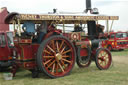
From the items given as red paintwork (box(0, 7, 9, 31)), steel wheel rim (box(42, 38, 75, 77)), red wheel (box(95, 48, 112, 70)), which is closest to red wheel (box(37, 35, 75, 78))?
steel wheel rim (box(42, 38, 75, 77))

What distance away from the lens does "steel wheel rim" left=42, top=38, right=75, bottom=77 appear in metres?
5.77

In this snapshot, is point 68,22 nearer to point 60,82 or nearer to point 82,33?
point 82,33

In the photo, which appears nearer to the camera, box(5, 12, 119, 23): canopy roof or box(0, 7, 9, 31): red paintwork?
box(5, 12, 119, 23): canopy roof

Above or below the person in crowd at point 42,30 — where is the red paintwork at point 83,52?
below

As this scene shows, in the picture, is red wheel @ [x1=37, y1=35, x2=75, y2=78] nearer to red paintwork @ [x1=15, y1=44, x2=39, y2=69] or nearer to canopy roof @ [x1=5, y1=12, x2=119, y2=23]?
red paintwork @ [x1=15, y1=44, x2=39, y2=69]

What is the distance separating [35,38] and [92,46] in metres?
2.24

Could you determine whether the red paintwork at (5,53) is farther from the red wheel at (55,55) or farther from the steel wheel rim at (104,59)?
the steel wheel rim at (104,59)

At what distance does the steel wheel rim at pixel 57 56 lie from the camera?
5766 millimetres

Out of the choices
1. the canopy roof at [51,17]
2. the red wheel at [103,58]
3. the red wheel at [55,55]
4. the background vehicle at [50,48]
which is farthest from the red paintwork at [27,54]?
the red wheel at [103,58]

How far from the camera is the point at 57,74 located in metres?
5.86

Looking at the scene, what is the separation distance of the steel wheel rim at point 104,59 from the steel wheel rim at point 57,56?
1400mm

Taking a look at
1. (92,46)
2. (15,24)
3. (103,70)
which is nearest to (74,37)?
(92,46)

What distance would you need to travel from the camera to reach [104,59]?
716cm

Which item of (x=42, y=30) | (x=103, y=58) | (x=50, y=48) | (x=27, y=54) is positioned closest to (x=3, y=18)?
(x=42, y=30)
